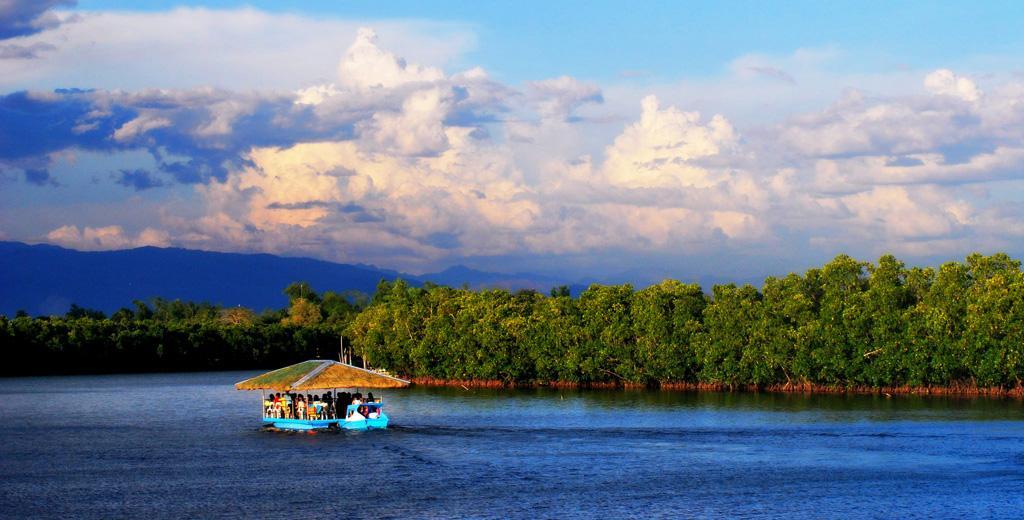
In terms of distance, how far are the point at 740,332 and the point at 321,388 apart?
36588mm

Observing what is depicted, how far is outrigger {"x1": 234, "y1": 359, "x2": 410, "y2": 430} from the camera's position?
166 ft

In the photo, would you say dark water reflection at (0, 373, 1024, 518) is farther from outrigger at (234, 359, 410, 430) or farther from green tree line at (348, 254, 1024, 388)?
green tree line at (348, 254, 1024, 388)

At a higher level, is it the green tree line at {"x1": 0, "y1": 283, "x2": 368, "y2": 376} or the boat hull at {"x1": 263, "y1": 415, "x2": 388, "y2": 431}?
the green tree line at {"x1": 0, "y1": 283, "x2": 368, "y2": 376}

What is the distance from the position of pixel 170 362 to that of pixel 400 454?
93.3 metres

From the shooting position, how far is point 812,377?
76.6 metres

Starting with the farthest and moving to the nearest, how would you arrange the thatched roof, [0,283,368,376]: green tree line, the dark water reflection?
[0,283,368,376]: green tree line → the thatched roof → the dark water reflection

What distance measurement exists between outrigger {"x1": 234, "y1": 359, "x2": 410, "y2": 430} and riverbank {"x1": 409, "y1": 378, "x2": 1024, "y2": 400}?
116ft

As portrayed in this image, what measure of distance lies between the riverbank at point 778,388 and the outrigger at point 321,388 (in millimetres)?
35385

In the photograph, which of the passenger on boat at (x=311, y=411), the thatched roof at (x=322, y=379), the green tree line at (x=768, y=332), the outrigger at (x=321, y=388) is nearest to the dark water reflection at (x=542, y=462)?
the outrigger at (x=321, y=388)

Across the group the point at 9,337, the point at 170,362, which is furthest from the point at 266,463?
the point at 170,362

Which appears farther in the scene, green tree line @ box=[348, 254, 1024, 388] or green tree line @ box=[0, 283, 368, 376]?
green tree line @ box=[0, 283, 368, 376]

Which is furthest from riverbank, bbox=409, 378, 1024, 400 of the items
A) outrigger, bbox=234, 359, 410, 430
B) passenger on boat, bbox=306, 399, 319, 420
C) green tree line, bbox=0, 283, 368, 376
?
green tree line, bbox=0, 283, 368, 376

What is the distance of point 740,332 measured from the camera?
7788cm

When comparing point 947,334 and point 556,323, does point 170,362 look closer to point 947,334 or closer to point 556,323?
point 556,323
